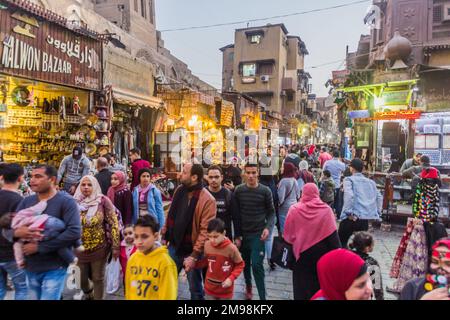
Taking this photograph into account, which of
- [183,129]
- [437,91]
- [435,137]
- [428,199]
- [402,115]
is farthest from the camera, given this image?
[437,91]

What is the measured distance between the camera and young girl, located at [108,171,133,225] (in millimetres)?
5039

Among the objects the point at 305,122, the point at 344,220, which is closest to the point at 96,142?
the point at 344,220

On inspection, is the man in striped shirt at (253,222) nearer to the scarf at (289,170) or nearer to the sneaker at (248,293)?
the sneaker at (248,293)

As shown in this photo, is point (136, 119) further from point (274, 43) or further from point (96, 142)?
point (274, 43)

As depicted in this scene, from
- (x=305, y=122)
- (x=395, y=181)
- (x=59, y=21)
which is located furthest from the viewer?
(x=305, y=122)

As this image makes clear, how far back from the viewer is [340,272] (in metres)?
2.28

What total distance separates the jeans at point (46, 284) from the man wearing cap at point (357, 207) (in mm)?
4406

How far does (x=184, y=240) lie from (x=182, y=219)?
0.88 feet

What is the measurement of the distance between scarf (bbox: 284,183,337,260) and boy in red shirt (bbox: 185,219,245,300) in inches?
27.4

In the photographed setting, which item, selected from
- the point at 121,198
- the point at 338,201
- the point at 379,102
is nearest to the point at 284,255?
the point at 121,198

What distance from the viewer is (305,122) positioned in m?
43.5

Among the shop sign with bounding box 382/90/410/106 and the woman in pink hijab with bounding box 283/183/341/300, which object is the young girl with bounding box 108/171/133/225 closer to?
the woman in pink hijab with bounding box 283/183/341/300

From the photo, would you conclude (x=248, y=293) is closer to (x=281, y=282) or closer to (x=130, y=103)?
(x=281, y=282)
